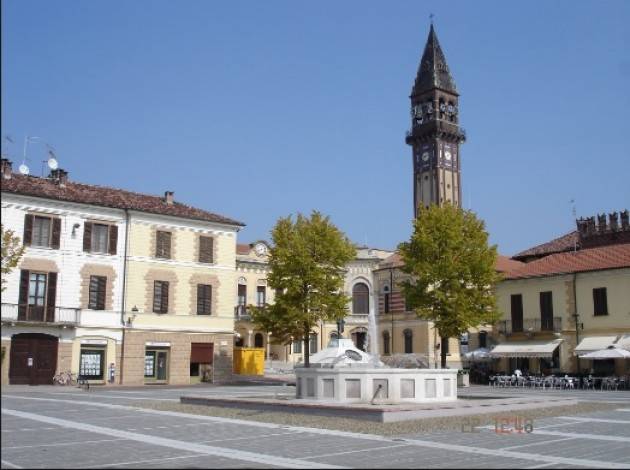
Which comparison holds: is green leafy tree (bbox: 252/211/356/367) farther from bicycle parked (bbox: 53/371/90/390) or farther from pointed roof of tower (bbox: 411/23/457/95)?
pointed roof of tower (bbox: 411/23/457/95)

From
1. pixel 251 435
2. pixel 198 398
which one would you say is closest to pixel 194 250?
pixel 198 398

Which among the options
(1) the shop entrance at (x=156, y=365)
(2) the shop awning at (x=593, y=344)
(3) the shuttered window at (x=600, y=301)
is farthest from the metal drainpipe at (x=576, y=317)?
(1) the shop entrance at (x=156, y=365)

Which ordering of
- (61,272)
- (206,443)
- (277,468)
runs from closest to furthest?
(277,468)
(206,443)
(61,272)

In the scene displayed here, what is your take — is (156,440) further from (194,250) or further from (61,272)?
(194,250)

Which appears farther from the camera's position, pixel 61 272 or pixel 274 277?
pixel 274 277

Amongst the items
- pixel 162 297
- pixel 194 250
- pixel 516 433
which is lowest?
pixel 516 433

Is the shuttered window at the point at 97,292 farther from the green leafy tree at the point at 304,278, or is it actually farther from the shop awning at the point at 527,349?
the shop awning at the point at 527,349

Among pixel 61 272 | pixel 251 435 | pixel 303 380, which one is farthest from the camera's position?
pixel 61 272

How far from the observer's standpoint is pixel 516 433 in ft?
50.8

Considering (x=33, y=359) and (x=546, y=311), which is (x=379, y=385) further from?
(x=546, y=311)

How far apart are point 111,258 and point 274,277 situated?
9.30 meters

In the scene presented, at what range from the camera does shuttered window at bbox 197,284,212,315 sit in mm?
41844

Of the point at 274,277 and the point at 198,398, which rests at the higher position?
the point at 274,277

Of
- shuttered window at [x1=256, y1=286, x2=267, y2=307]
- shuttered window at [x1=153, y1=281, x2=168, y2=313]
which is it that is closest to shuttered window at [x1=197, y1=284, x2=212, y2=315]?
shuttered window at [x1=153, y1=281, x2=168, y2=313]
